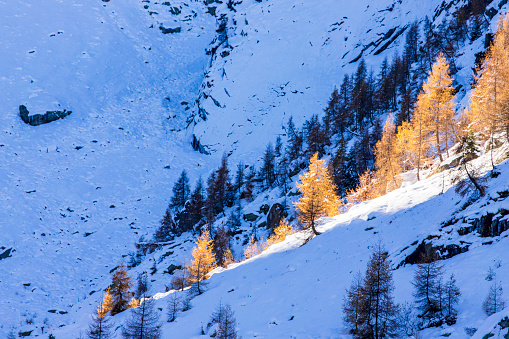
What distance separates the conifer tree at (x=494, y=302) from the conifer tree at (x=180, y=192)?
64.2m

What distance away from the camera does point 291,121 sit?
287 ft

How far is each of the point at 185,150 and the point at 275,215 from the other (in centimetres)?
5005

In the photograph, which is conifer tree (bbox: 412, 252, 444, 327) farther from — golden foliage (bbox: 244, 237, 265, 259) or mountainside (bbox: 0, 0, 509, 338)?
golden foliage (bbox: 244, 237, 265, 259)

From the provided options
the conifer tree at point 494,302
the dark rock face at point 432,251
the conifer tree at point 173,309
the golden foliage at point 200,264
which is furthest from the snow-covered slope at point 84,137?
the conifer tree at point 494,302

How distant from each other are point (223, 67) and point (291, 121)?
41.1 metres

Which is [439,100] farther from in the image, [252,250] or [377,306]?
[252,250]

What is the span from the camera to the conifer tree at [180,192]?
228 feet

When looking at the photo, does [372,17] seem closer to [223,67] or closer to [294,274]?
[223,67]

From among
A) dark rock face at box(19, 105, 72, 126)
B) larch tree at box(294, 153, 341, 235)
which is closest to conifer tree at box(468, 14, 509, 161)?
larch tree at box(294, 153, 341, 235)

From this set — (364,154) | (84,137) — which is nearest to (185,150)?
(84,137)

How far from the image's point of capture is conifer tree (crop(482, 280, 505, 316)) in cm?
915

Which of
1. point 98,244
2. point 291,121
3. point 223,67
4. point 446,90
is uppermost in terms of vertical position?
point 223,67

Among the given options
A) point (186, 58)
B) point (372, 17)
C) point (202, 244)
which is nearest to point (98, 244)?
point (202, 244)

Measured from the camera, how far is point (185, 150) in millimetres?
93312
